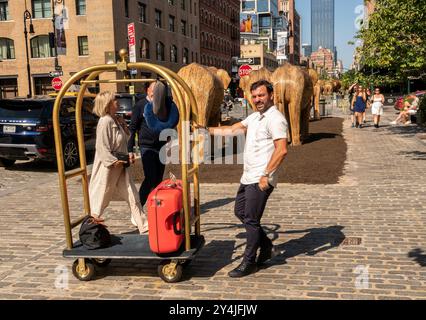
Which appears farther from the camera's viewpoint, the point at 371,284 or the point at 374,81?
the point at 374,81

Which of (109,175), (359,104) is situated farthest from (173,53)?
(109,175)

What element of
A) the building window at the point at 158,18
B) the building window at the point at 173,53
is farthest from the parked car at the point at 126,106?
the building window at the point at 173,53

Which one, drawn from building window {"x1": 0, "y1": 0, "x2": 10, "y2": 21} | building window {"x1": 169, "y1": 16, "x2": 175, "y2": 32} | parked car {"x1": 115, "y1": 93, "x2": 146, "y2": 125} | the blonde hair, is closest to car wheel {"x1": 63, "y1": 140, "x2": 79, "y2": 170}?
parked car {"x1": 115, "y1": 93, "x2": 146, "y2": 125}

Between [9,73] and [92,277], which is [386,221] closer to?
[92,277]

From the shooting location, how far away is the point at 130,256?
14.8ft

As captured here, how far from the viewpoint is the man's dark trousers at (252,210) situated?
4570 millimetres

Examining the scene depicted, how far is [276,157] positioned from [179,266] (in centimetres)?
142

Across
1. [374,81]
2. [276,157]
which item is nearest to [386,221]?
[276,157]

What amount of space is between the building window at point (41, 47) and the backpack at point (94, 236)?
1532 inches

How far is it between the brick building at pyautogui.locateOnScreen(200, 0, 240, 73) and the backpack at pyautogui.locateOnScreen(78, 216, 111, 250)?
59.3 metres

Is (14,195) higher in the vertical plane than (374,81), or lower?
lower

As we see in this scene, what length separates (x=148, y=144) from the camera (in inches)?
237

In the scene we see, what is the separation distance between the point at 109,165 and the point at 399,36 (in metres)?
9.90
